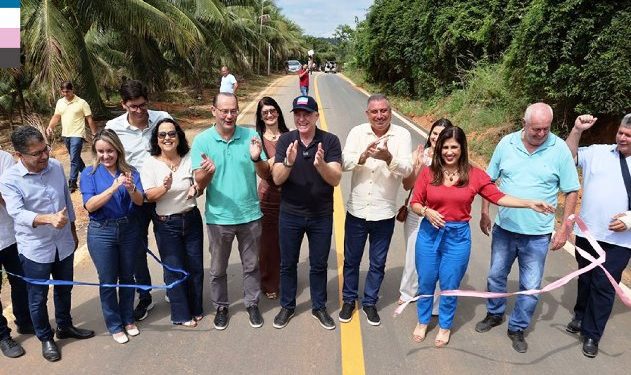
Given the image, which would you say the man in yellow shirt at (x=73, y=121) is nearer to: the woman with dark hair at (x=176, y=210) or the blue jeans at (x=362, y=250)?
the woman with dark hair at (x=176, y=210)

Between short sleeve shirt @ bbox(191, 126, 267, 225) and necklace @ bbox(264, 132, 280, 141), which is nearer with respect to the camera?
short sleeve shirt @ bbox(191, 126, 267, 225)

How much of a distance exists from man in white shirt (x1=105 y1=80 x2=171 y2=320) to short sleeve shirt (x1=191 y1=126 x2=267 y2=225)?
54cm

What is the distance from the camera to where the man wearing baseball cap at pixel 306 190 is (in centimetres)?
345

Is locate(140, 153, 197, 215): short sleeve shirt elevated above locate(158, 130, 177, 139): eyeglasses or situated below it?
below

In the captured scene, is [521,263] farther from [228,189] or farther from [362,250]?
[228,189]

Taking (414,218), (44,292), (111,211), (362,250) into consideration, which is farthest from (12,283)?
(414,218)

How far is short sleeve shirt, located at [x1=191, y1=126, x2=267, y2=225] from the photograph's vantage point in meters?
3.60

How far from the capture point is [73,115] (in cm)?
775

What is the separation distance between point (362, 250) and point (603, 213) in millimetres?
1888

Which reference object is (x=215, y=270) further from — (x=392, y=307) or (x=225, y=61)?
(x=225, y=61)

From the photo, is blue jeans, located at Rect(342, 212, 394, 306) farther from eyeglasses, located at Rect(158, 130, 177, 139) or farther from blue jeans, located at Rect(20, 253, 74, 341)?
blue jeans, located at Rect(20, 253, 74, 341)

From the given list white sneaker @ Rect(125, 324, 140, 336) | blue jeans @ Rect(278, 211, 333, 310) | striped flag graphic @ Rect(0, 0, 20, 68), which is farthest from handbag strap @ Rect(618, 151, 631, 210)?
striped flag graphic @ Rect(0, 0, 20, 68)

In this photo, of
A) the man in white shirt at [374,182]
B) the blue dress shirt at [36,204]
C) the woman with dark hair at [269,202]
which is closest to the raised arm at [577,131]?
the man in white shirt at [374,182]

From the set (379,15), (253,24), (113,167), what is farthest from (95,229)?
(253,24)
